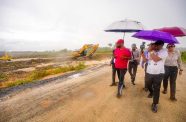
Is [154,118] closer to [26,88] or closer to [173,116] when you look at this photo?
[173,116]

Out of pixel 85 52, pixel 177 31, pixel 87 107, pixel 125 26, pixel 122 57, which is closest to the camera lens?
pixel 87 107

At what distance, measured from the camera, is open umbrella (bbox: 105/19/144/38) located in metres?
7.44

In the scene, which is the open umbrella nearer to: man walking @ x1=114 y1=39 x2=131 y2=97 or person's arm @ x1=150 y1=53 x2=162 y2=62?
man walking @ x1=114 y1=39 x2=131 y2=97

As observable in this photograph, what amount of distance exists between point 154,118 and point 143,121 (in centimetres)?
42

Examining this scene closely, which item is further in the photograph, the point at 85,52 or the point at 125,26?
the point at 85,52

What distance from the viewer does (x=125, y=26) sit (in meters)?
7.52

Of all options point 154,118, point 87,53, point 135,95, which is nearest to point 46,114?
point 154,118

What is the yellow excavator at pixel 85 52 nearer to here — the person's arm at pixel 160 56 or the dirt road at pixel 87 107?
the dirt road at pixel 87 107

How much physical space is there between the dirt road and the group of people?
41cm

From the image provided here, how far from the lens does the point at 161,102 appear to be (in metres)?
6.05

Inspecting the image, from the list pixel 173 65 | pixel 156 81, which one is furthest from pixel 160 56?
pixel 173 65

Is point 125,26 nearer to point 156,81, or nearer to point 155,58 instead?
point 155,58

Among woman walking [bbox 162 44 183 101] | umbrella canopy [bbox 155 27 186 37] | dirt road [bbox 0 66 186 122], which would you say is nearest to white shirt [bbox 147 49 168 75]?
dirt road [bbox 0 66 186 122]

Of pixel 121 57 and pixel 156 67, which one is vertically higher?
pixel 121 57
